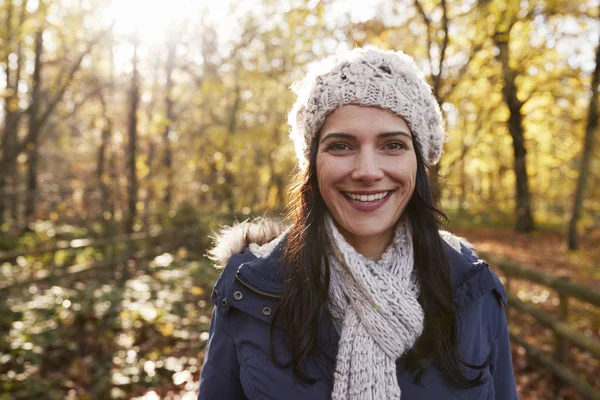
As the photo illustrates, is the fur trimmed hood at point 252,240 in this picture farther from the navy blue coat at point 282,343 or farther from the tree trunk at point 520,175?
the tree trunk at point 520,175

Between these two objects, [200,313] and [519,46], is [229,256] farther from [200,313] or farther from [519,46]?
[519,46]

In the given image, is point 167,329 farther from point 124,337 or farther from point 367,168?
point 367,168

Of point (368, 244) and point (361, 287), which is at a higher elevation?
point (368, 244)

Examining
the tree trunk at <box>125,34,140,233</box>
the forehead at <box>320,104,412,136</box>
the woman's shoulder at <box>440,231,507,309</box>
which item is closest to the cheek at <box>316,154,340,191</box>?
the forehead at <box>320,104,412,136</box>

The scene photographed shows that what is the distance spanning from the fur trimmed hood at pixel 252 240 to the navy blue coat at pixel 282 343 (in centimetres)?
12

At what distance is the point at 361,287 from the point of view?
163cm

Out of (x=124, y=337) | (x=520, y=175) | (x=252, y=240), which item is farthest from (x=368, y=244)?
(x=520, y=175)

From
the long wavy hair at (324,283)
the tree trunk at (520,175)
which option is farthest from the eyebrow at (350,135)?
the tree trunk at (520,175)

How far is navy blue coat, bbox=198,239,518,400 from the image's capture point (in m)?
1.57

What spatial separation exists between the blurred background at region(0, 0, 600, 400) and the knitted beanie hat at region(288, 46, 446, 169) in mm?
935

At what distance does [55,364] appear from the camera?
5.13 meters

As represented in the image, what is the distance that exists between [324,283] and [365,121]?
607mm

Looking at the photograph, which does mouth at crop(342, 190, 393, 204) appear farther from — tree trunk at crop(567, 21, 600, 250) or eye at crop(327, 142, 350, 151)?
tree trunk at crop(567, 21, 600, 250)

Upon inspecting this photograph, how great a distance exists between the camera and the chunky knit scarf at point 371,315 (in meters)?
1.53
